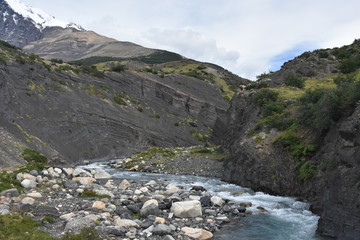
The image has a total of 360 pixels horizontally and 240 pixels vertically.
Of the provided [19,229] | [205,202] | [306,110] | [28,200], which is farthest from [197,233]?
[306,110]

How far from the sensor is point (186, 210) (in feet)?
58.1

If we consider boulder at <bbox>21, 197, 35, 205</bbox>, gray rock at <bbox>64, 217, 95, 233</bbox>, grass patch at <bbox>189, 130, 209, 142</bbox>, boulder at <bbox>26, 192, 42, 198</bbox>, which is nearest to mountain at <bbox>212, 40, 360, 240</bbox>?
gray rock at <bbox>64, 217, 95, 233</bbox>

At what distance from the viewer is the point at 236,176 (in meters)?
30.8

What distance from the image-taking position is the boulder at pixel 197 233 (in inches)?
574

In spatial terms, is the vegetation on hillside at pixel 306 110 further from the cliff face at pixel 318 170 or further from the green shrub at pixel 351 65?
the cliff face at pixel 318 170

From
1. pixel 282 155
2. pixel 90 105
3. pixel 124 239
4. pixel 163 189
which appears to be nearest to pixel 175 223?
pixel 124 239

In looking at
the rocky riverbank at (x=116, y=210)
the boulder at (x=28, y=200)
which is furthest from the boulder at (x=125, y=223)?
the boulder at (x=28, y=200)

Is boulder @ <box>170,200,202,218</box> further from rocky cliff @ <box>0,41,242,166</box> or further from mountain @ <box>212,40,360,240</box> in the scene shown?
rocky cliff @ <box>0,41,242,166</box>

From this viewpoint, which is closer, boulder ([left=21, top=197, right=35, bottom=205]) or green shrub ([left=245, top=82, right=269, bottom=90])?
boulder ([left=21, top=197, right=35, bottom=205])

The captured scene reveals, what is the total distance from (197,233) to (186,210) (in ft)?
9.79

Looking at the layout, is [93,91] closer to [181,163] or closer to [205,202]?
[181,163]

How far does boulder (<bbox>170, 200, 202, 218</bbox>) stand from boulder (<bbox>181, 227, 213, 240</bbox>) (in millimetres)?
2301

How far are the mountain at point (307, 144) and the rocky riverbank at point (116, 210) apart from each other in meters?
5.01

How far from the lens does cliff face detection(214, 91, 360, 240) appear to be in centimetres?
1441
